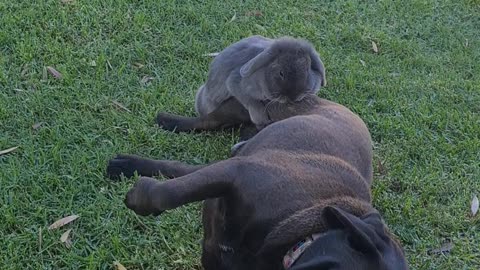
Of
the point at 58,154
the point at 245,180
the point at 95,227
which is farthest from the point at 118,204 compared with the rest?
the point at 245,180

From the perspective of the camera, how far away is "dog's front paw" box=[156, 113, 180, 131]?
5.19 meters

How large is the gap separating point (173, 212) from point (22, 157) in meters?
1.07

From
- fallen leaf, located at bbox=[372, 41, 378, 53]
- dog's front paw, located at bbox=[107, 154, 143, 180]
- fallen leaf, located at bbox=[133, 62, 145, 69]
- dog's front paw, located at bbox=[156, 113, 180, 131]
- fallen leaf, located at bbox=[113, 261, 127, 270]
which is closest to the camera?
fallen leaf, located at bbox=[113, 261, 127, 270]

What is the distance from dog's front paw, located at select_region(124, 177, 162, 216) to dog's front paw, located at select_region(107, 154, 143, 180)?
36.6 inches

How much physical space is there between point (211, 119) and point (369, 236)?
8.00ft

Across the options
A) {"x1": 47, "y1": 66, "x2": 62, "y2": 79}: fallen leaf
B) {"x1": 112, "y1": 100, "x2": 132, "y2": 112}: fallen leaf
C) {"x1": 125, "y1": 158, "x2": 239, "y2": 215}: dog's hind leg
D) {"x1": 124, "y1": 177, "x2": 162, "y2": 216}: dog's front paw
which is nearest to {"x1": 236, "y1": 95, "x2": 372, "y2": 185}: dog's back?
{"x1": 125, "y1": 158, "x2": 239, "y2": 215}: dog's hind leg

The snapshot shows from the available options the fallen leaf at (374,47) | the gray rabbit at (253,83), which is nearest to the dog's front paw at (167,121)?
the gray rabbit at (253,83)

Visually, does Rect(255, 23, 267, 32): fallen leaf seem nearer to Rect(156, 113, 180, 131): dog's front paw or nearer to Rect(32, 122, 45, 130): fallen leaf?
Rect(156, 113, 180, 131): dog's front paw

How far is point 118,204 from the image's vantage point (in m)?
4.42

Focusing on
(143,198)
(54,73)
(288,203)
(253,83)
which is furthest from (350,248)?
(54,73)

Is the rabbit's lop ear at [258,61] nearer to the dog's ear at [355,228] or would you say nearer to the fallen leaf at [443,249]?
the fallen leaf at [443,249]

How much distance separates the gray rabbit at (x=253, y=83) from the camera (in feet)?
16.0

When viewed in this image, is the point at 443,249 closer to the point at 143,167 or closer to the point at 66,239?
the point at 143,167

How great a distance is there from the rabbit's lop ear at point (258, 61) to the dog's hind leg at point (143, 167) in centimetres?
78
